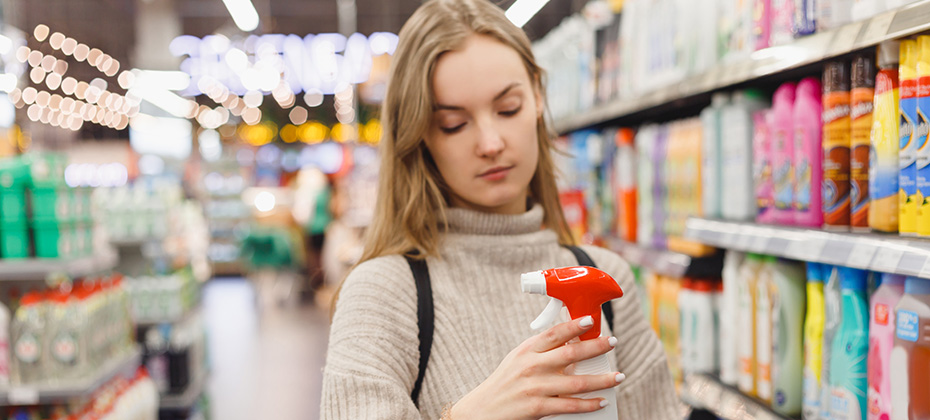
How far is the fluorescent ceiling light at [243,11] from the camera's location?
26.3ft

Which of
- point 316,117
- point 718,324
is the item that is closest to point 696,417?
point 718,324

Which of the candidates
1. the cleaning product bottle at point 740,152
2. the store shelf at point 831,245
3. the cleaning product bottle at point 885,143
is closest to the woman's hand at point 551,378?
the store shelf at point 831,245

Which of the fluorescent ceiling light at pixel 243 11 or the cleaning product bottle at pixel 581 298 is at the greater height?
the fluorescent ceiling light at pixel 243 11

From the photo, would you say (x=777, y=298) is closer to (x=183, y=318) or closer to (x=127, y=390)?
(x=127, y=390)

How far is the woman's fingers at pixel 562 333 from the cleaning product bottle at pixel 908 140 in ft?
2.31

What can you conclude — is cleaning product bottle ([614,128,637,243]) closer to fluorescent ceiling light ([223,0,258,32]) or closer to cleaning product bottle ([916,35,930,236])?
cleaning product bottle ([916,35,930,236])

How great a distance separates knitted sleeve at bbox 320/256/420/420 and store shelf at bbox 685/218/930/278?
814 millimetres

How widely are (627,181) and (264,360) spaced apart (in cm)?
422

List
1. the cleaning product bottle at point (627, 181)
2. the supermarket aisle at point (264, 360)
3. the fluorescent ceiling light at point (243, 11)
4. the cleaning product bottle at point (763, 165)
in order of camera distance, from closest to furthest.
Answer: the cleaning product bottle at point (763, 165), the cleaning product bottle at point (627, 181), the supermarket aisle at point (264, 360), the fluorescent ceiling light at point (243, 11)

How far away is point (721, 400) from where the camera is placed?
74.3 inches

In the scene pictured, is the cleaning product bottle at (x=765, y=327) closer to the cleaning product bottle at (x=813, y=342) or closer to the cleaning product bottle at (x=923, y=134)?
the cleaning product bottle at (x=813, y=342)

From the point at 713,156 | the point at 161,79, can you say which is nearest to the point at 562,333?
the point at 713,156

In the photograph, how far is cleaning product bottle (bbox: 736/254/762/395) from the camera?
1.80 metres

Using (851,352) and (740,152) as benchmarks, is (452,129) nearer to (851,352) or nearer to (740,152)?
(851,352)
